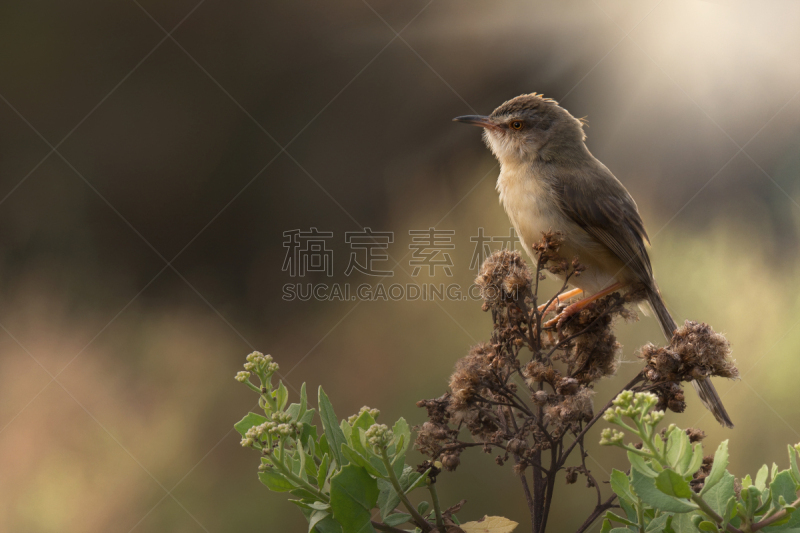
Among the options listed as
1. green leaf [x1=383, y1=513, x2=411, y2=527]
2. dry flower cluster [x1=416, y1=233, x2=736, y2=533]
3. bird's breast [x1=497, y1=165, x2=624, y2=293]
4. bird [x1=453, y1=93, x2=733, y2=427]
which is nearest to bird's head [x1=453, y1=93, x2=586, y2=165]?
bird [x1=453, y1=93, x2=733, y2=427]

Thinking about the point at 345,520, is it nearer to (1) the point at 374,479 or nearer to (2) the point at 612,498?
(1) the point at 374,479

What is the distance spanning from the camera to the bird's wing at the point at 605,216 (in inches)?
69.9

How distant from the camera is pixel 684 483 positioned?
59 cm

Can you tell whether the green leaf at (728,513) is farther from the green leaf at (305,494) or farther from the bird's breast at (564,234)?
the bird's breast at (564,234)

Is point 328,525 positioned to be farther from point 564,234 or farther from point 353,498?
point 564,234

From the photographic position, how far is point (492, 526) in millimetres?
871

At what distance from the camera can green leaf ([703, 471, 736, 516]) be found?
0.68 metres

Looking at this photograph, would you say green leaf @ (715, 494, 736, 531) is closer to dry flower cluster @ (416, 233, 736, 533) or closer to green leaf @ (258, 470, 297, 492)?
dry flower cluster @ (416, 233, 736, 533)

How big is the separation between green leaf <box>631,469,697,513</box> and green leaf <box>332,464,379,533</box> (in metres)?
0.36

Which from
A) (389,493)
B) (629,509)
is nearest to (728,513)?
(629,509)

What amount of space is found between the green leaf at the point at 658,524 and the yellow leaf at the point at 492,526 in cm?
19

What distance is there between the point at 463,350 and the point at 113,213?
1.76 metres

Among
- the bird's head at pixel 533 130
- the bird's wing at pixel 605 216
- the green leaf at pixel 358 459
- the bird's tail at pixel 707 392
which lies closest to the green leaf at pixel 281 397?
the green leaf at pixel 358 459

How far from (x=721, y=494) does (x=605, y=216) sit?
1249 mm
